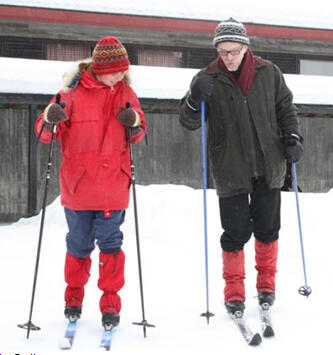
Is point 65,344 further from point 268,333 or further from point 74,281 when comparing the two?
point 268,333

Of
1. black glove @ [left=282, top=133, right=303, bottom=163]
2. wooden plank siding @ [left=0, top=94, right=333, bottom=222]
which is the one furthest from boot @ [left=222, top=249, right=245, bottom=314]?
wooden plank siding @ [left=0, top=94, right=333, bottom=222]

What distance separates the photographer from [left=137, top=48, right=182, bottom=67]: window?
550 inches

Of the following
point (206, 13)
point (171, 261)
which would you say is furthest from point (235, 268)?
point (206, 13)

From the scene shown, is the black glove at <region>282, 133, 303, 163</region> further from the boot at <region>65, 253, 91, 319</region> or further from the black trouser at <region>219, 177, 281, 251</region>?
the boot at <region>65, 253, 91, 319</region>

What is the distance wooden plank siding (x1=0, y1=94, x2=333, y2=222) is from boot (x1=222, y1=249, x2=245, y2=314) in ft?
21.2

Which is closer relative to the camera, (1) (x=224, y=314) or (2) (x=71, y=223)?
(2) (x=71, y=223)

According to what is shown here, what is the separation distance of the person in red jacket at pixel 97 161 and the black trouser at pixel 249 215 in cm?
73

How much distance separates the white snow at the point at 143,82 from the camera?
9.66 m

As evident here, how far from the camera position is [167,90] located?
10281 mm

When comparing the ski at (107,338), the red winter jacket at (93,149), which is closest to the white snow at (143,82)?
the red winter jacket at (93,149)

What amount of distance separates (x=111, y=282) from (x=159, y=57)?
11.1 m

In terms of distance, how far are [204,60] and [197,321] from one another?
1136cm

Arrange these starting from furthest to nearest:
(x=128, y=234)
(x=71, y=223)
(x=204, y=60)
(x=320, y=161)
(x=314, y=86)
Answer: (x=204, y=60), (x=320, y=161), (x=314, y=86), (x=128, y=234), (x=71, y=223)

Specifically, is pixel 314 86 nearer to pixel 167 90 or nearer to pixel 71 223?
pixel 167 90
